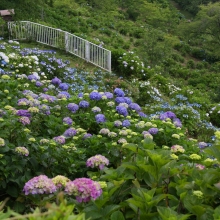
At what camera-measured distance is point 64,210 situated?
104cm

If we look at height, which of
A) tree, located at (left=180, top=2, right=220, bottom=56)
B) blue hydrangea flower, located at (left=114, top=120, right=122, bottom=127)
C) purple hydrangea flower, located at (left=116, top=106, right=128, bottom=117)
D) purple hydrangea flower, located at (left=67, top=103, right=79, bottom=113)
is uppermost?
blue hydrangea flower, located at (left=114, top=120, right=122, bottom=127)

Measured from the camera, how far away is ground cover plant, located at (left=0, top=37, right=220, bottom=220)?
5.48ft

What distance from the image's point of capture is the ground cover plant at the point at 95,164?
5.48 ft

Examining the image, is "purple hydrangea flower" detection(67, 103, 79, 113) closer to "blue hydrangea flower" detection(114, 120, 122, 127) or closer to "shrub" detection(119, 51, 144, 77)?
"blue hydrangea flower" detection(114, 120, 122, 127)

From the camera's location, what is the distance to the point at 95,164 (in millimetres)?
2141

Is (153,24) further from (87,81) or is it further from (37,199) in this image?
(37,199)

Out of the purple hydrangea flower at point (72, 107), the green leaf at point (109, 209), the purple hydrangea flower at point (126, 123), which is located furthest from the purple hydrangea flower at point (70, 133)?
the green leaf at point (109, 209)

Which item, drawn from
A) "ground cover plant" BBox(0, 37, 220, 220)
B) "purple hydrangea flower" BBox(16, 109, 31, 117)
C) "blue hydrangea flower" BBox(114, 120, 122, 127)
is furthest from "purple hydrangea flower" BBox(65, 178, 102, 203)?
"blue hydrangea flower" BBox(114, 120, 122, 127)

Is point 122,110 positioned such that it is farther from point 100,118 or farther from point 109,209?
point 109,209

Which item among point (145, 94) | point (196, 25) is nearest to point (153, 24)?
point (196, 25)

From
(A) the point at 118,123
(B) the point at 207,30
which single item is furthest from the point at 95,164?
(B) the point at 207,30

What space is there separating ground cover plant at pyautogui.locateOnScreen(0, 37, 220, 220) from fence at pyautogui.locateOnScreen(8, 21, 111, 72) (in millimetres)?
5495

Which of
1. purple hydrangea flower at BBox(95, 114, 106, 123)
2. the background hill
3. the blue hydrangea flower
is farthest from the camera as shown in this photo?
the background hill

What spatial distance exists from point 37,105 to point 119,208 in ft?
6.83
